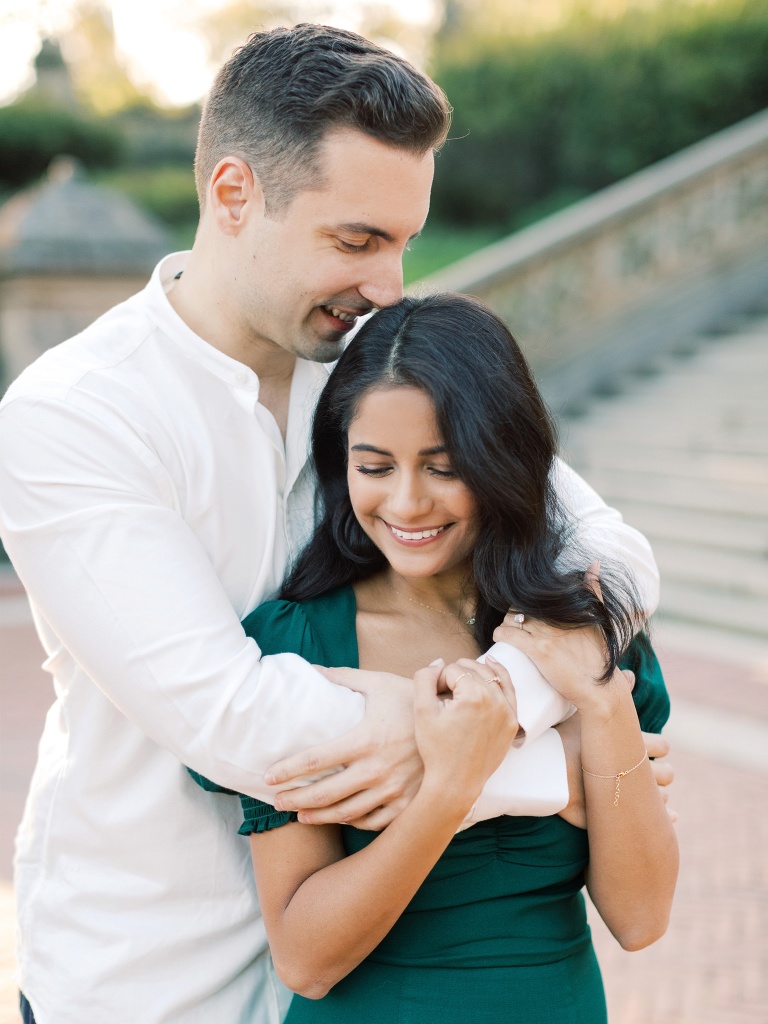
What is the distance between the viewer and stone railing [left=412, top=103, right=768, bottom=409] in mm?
11102

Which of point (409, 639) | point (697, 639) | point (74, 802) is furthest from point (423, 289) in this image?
point (697, 639)

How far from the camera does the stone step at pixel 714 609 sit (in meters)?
7.71

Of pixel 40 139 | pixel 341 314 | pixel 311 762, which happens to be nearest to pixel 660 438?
pixel 341 314

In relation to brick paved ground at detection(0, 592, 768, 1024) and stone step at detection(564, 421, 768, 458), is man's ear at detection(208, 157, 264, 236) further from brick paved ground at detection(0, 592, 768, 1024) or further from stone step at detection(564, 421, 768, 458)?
stone step at detection(564, 421, 768, 458)

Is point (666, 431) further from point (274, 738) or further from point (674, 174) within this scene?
point (274, 738)

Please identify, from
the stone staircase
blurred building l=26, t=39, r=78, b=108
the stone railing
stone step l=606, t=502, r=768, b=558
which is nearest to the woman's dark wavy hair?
the stone staircase

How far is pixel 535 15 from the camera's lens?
2005 cm

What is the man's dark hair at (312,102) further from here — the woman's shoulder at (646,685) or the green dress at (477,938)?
the woman's shoulder at (646,685)

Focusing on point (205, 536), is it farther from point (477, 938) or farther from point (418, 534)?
point (477, 938)

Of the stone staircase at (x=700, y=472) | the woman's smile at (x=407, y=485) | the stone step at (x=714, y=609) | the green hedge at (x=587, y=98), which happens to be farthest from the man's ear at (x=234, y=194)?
the green hedge at (x=587, y=98)

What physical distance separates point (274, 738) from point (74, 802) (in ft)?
1.76

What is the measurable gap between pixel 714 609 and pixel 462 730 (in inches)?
254

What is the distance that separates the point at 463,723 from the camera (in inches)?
75.2

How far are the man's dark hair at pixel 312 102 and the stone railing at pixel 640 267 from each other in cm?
849
